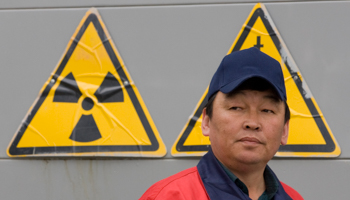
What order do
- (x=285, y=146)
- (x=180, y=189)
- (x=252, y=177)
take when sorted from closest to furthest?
(x=180, y=189), (x=252, y=177), (x=285, y=146)

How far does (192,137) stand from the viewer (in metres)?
2.03

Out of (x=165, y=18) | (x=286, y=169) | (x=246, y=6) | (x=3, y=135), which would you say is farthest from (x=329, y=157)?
(x=3, y=135)

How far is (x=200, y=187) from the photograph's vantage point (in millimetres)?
1238

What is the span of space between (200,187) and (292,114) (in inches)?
37.5

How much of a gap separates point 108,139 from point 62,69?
0.45 meters

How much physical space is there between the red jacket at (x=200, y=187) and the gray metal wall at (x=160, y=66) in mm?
762

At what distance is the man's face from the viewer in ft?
4.05

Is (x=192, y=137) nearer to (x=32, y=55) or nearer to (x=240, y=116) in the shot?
(x=240, y=116)

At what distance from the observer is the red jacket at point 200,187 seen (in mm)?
1196

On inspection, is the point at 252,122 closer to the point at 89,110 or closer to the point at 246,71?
the point at 246,71

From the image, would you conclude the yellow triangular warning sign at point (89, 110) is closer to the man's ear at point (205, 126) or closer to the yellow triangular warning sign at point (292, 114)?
the yellow triangular warning sign at point (292, 114)

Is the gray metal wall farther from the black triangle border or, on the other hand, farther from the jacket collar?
the jacket collar

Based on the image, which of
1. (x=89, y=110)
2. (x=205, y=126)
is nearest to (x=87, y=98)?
(x=89, y=110)

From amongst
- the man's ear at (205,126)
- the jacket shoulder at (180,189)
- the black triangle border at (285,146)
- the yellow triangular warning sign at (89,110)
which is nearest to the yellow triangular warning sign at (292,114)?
the black triangle border at (285,146)
